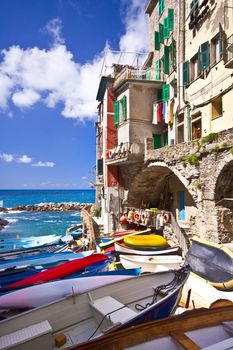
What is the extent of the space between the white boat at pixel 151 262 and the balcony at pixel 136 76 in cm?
1343

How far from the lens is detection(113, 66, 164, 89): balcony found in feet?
62.9

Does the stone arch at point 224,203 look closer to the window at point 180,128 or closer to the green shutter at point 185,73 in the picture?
the window at point 180,128

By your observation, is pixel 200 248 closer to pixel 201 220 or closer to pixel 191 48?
pixel 201 220

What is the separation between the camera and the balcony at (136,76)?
19172 mm

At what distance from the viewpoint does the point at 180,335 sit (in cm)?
280

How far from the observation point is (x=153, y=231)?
57.3 feet

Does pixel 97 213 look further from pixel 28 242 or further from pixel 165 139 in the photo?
pixel 165 139

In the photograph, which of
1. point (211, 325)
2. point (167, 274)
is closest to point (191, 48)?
point (167, 274)

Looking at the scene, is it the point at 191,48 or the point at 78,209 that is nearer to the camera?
the point at 191,48

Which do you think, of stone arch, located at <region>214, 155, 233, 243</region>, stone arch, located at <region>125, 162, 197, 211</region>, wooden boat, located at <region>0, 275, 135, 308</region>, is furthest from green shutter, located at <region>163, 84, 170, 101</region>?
wooden boat, located at <region>0, 275, 135, 308</region>

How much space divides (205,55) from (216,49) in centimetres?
68

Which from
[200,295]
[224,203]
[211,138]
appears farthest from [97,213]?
[200,295]

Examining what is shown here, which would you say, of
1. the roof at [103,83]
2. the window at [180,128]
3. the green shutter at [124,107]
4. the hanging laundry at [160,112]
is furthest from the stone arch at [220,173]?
the roof at [103,83]

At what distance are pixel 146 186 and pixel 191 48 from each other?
10.5m
